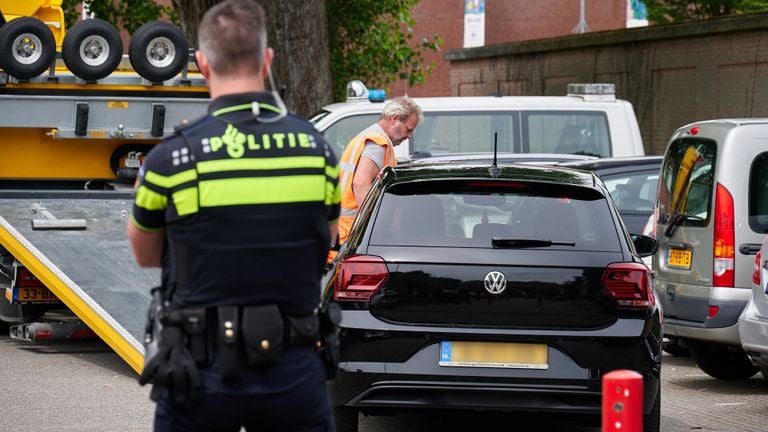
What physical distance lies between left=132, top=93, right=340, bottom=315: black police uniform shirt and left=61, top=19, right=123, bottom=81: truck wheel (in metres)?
7.82

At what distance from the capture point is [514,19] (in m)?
52.6

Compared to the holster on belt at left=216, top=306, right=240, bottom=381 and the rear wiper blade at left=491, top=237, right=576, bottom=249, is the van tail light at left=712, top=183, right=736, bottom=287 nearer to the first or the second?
the rear wiper blade at left=491, top=237, right=576, bottom=249

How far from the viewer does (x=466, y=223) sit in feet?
22.3

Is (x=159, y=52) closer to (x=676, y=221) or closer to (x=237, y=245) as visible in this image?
(x=676, y=221)

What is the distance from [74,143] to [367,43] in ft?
38.7

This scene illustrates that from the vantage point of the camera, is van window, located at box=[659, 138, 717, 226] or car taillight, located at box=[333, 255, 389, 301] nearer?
car taillight, located at box=[333, 255, 389, 301]

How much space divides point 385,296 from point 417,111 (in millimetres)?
2930

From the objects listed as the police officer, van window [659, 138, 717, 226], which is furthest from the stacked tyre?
the police officer

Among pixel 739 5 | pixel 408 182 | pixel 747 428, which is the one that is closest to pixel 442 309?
pixel 408 182

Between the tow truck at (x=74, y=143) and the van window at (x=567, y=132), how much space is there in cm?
410

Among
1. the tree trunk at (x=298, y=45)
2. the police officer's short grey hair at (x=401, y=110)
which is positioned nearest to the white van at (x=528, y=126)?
the tree trunk at (x=298, y=45)

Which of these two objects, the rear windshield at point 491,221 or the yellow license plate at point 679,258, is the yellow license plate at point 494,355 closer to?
the rear windshield at point 491,221

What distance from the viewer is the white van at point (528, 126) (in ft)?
47.0

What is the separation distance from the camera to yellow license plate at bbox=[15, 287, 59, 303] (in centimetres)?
1020
